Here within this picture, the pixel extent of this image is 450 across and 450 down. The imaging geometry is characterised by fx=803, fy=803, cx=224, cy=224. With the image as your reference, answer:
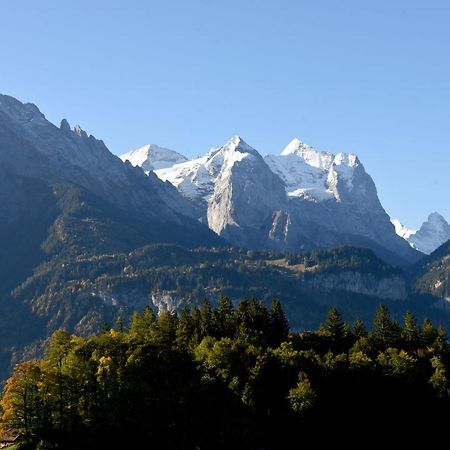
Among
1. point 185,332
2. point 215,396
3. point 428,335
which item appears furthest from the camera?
point 428,335

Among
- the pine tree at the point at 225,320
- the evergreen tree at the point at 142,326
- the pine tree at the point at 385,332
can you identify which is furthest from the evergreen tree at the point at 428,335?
the evergreen tree at the point at 142,326

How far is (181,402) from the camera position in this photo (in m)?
133

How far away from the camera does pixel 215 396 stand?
134m

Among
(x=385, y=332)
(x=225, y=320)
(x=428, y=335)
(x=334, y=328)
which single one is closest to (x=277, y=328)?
(x=225, y=320)

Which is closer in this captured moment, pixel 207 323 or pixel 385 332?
pixel 207 323

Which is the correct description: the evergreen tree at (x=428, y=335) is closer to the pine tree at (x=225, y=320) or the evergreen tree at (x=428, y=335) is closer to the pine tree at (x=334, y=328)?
the pine tree at (x=334, y=328)

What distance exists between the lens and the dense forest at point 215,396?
5133 inches

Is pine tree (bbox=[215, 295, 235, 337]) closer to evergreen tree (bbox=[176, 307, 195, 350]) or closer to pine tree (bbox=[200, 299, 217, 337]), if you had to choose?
pine tree (bbox=[200, 299, 217, 337])

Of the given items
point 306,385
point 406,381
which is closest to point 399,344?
point 406,381

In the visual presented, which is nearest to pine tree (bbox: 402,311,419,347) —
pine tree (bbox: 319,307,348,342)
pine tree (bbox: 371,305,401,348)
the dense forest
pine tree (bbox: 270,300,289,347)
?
pine tree (bbox: 371,305,401,348)

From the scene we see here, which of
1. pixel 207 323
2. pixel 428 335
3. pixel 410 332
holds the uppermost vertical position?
pixel 428 335

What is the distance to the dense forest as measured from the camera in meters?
130

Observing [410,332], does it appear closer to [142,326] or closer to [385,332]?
[385,332]

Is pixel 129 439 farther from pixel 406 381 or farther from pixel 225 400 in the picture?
pixel 406 381
